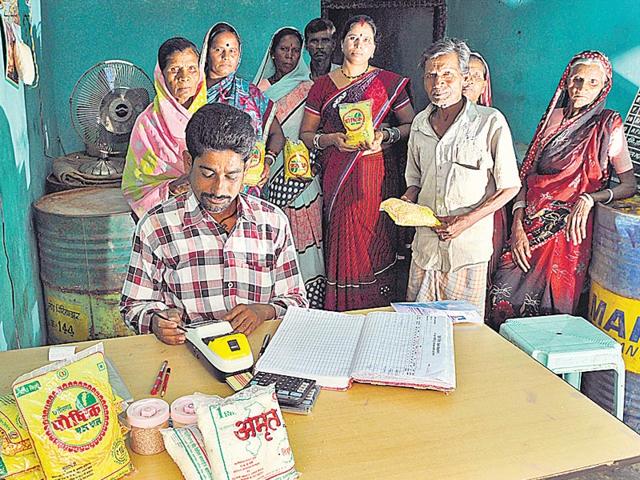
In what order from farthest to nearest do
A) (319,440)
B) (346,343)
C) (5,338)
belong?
(5,338) < (346,343) < (319,440)

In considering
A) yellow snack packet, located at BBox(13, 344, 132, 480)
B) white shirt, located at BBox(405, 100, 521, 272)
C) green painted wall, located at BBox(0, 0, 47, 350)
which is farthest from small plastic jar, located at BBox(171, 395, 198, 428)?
white shirt, located at BBox(405, 100, 521, 272)

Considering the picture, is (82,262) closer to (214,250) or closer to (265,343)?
(214,250)

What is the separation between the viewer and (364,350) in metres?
1.63

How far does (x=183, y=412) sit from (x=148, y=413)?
7cm

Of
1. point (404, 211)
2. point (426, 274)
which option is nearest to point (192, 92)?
point (404, 211)

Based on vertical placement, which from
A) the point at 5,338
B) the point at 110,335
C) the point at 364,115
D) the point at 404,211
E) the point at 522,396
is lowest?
the point at 110,335

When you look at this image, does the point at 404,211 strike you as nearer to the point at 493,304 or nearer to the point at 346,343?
the point at 493,304

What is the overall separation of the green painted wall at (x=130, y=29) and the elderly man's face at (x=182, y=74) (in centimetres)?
118

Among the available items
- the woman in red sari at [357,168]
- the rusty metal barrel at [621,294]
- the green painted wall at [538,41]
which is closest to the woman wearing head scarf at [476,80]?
the woman in red sari at [357,168]

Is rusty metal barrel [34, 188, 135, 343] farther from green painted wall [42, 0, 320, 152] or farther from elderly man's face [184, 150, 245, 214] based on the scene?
elderly man's face [184, 150, 245, 214]

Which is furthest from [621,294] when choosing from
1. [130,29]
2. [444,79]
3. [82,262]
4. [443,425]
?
[130,29]

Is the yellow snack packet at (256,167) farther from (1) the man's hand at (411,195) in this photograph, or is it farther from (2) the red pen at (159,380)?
(2) the red pen at (159,380)

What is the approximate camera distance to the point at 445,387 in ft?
4.87

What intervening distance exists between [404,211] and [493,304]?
826 millimetres
